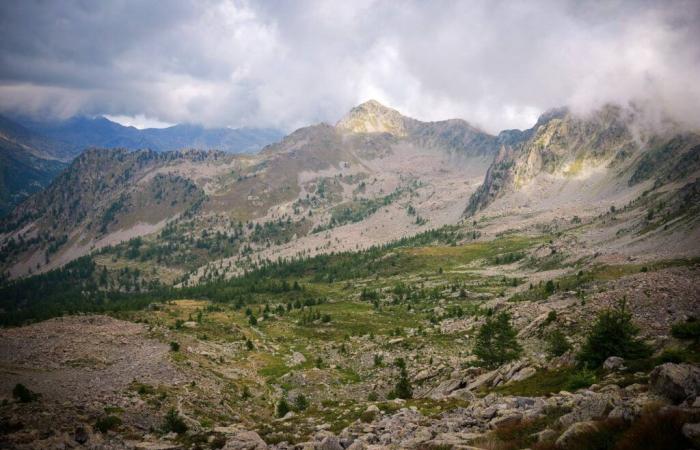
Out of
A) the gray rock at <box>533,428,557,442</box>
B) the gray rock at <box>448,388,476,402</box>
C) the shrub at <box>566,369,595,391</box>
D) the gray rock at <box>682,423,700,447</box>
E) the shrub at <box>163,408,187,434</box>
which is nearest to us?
Answer: the gray rock at <box>682,423,700,447</box>

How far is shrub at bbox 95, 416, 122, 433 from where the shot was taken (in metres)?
28.4

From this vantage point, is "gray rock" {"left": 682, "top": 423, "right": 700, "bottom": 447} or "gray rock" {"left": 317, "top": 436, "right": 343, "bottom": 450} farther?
"gray rock" {"left": 317, "top": 436, "right": 343, "bottom": 450}

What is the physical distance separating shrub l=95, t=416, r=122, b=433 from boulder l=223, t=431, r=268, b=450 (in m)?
9.32

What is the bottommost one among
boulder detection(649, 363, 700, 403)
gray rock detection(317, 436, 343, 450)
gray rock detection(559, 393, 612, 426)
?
gray rock detection(317, 436, 343, 450)

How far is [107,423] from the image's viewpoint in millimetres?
29031

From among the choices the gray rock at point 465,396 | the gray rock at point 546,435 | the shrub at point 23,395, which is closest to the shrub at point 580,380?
the gray rock at point 465,396

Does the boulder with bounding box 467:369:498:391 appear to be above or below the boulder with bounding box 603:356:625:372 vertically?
→ below

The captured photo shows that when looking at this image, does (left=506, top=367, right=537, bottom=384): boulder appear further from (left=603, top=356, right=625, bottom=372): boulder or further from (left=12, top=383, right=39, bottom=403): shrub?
Result: (left=12, top=383, right=39, bottom=403): shrub

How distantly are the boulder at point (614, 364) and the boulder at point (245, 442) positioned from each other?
22.2 metres

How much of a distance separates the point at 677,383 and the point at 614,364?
11.3 meters

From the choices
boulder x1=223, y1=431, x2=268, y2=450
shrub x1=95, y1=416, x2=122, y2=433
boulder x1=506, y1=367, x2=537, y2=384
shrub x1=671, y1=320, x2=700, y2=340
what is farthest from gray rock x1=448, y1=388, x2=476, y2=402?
shrub x1=95, y1=416, x2=122, y2=433

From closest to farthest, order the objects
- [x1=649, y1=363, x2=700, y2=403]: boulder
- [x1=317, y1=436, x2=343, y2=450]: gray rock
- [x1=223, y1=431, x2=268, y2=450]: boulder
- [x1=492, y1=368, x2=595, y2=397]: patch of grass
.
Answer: [x1=649, y1=363, x2=700, y2=403]: boulder, [x1=317, y1=436, x2=343, y2=450]: gray rock, [x1=223, y1=431, x2=268, y2=450]: boulder, [x1=492, y1=368, x2=595, y2=397]: patch of grass

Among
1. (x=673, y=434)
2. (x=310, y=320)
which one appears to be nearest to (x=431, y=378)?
(x=673, y=434)

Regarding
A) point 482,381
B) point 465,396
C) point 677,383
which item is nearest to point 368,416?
point 465,396
